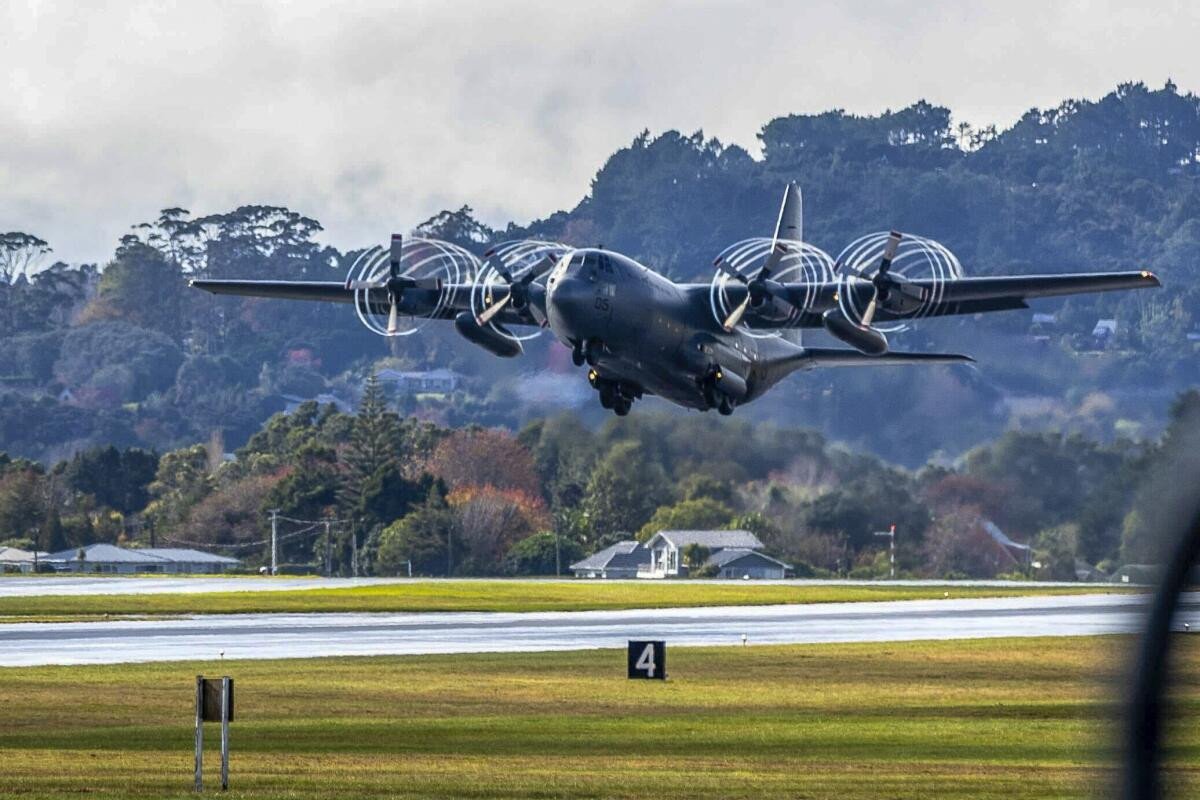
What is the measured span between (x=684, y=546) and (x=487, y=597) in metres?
34.3

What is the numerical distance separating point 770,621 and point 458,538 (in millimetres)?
66884

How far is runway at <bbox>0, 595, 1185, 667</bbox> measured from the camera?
1815 inches

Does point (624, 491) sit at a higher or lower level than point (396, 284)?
lower

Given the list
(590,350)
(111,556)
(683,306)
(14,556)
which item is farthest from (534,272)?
(111,556)

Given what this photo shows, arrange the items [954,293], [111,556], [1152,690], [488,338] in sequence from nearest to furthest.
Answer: [1152,690], [488,338], [954,293], [111,556]

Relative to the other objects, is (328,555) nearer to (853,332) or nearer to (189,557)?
(189,557)

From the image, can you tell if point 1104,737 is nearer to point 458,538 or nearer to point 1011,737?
point 1011,737

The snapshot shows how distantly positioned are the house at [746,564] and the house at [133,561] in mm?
41299

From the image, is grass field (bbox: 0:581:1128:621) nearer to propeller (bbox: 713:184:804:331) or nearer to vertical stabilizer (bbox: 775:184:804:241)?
vertical stabilizer (bbox: 775:184:804:241)

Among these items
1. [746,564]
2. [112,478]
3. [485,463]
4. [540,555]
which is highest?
[485,463]

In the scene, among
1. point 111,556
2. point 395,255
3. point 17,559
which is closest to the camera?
point 395,255

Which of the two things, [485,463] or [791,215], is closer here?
[791,215]

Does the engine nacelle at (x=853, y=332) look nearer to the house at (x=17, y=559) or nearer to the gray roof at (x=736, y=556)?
the gray roof at (x=736, y=556)

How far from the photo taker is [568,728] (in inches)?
1080
